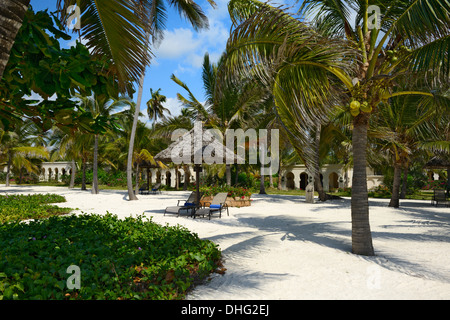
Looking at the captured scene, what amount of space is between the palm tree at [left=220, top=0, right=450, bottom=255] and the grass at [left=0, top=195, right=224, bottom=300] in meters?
2.68

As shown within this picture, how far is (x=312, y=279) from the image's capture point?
4.15 metres

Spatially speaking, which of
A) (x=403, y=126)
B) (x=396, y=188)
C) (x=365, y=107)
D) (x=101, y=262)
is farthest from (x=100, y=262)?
(x=396, y=188)

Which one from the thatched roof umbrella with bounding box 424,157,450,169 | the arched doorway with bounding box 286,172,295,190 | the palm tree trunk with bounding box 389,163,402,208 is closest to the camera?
the palm tree trunk with bounding box 389,163,402,208

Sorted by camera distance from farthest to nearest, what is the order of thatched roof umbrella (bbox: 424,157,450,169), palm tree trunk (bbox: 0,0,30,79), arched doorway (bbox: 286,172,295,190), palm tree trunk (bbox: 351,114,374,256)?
1. arched doorway (bbox: 286,172,295,190)
2. thatched roof umbrella (bbox: 424,157,450,169)
3. palm tree trunk (bbox: 351,114,374,256)
4. palm tree trunk (bbox: 0,0,30,79)

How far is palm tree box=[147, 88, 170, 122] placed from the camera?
4247 centimetres

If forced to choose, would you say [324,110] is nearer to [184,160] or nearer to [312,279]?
[312,279]

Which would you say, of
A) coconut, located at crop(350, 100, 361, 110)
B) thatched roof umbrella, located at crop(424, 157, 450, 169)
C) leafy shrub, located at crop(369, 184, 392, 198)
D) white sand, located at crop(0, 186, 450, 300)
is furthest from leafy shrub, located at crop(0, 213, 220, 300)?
leafy shrub, located at crop(369, 184, 392, 198)

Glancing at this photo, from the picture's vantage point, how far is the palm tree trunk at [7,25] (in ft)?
5.89

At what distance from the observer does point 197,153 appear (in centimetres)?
1080

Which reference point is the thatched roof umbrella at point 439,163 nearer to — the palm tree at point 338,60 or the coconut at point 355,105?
the palm tree at point 338,60

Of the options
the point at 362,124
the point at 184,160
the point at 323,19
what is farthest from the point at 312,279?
the point at 184,160

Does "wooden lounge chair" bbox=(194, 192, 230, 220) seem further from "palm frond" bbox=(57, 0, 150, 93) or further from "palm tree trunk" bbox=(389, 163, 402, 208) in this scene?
"palm tree trunk" bbox=(389, 163, 402, 208)

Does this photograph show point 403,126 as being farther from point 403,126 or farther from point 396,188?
point 396,188

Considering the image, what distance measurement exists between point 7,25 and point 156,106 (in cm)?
4282
